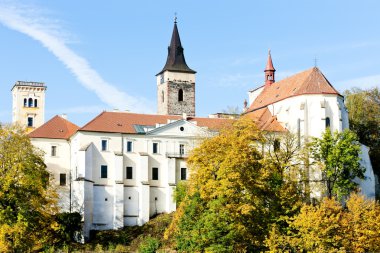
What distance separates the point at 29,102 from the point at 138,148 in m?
37.9

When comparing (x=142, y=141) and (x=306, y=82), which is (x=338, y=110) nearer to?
(x=306, y=82)

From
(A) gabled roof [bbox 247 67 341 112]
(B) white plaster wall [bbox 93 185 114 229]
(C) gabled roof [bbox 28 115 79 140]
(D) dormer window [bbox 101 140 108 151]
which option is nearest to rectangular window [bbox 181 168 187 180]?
(B) white plaster wall [bbox 93 185 114 229]

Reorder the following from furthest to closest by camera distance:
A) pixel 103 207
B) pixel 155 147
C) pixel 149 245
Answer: pixel 155 147 < pixel 103 207 < pixel 149 245

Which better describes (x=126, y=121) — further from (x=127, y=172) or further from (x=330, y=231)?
(x=330, y=231)

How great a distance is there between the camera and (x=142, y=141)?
238 ft

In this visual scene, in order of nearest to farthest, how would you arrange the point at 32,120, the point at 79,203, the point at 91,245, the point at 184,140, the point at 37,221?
1. the point at 37,221
2. the point at 91,245
3. the point at 79,203
4. the point at 184,140
5. the point at 32,120

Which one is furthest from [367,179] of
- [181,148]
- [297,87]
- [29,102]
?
[29,102]

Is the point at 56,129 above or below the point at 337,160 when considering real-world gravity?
above

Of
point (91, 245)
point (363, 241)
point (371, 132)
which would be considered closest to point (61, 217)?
point (91, 245)

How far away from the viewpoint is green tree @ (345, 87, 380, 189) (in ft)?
274

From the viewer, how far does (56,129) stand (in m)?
76.0

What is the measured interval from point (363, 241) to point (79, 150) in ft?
90.3

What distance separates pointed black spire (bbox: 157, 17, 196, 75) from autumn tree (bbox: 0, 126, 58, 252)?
3636 cm

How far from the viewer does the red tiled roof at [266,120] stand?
75875 millimetres
